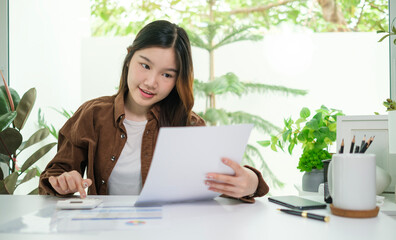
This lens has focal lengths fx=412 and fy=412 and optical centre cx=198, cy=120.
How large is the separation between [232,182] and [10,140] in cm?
141

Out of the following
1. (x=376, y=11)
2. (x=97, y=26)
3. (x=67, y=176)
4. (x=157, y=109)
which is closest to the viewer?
(x=67, y=176)

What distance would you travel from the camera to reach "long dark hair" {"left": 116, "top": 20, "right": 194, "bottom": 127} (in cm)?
131

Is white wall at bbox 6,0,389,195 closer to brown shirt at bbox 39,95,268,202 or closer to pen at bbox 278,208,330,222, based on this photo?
brown shirt at bbox 39,95,268,202

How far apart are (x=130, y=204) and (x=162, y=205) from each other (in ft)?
0.24

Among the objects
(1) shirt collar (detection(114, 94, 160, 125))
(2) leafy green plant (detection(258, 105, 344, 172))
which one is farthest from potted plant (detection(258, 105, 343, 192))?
(1) shirt collar (detection(114, 94, 160, 125))

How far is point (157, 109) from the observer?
4.74 feet

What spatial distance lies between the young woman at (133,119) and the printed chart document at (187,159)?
456mm

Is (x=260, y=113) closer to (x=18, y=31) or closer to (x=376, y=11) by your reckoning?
(x=376, y=11)

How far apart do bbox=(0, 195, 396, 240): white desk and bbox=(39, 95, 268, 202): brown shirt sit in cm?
38

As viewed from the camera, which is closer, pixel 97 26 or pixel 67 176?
pixel 67 176

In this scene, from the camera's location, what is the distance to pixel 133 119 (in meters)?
1.45

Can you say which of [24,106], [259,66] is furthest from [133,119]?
[259,66]

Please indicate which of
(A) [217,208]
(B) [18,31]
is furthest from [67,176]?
(B) [18,31]

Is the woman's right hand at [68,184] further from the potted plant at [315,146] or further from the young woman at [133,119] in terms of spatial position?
the potted plant at [315,146]
